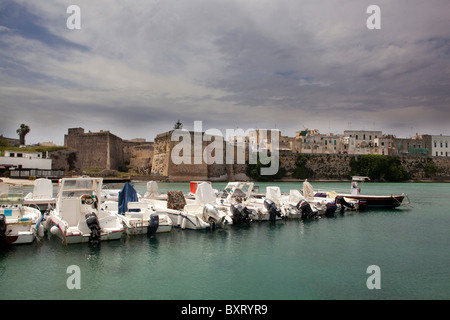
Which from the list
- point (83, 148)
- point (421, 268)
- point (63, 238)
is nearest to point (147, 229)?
point (63, 238)

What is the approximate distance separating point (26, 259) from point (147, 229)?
15.2ft

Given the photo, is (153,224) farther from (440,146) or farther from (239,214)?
(440,146)

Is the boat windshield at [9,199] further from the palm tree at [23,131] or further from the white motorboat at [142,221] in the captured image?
the palm tree at [23,131]

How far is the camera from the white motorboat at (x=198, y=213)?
16016mm

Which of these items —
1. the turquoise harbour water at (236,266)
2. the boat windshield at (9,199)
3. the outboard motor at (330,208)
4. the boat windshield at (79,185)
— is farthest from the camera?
the outboard motor at (330,208)

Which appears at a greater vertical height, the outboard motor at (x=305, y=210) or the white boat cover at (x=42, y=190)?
the white boat cover at (x=42, y=190)

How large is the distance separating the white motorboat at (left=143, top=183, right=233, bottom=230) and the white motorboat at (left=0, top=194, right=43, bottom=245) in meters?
5.36

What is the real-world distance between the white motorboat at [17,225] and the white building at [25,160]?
33912mm

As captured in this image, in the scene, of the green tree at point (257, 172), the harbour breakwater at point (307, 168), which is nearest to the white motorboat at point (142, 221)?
the harbour breakwater at point (307, 168)

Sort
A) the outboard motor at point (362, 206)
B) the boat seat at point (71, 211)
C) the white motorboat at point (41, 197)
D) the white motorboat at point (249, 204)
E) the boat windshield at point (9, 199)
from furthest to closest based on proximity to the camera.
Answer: the outboard motor at point (362, 206), the white motorboat at point (41, 197), the white motorboat at point (249, 204), the boat windshield at point (9, 199), the boat seat at point (71, 211)

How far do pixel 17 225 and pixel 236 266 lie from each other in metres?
7.55

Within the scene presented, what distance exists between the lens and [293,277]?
392 inches

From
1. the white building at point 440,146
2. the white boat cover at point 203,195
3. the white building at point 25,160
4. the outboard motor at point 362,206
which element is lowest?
the outboard motor at point 362,206
